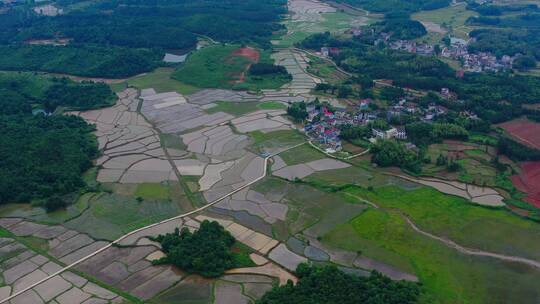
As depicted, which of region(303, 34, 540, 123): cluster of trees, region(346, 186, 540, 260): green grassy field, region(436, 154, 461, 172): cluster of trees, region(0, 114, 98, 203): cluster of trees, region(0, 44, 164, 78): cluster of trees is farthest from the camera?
region(0, 44, 164, 78): cluster of trees

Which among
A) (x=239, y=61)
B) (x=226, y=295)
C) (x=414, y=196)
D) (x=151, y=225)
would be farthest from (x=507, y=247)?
(x=239, y=61)

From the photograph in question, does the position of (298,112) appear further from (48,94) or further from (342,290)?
(48,94)

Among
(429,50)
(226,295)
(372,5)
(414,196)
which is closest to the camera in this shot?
(226,295)

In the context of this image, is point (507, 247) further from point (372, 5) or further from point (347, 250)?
point (372, 5)

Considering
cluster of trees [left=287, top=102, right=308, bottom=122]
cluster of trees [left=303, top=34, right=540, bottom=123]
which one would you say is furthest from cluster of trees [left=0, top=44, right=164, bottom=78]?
cluster of trees [left=303, top=34, right=540, bottom=123]

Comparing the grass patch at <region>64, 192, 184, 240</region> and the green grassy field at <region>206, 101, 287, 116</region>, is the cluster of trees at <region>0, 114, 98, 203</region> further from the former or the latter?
the green grassy field at <region>206, 101, 287, 116</region>

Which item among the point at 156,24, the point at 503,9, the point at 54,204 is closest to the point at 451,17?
the point at 503,9

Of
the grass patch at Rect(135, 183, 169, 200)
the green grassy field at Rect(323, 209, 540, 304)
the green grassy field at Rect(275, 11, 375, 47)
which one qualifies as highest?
the green grassy field at Rect(275, 11, 375, 47)

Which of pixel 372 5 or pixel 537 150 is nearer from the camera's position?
pixel 537 150

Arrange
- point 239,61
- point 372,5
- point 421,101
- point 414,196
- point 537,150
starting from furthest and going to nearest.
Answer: point 372,5 → point 239,61 → point 421,101 → point 537,150 → point 414,196
